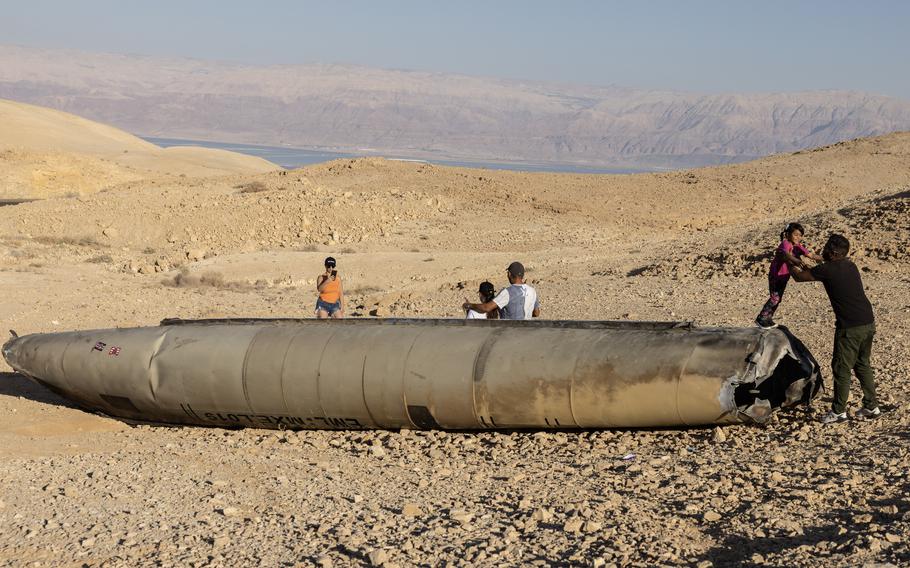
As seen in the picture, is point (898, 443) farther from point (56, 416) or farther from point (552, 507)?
point (56, 416)

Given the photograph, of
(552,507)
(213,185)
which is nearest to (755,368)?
(552,507)

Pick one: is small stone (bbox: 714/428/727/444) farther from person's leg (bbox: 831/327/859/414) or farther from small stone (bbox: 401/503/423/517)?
small stone (bbox: 401/503/423/517)

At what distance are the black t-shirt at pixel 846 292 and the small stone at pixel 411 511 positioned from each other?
4399 millimetres

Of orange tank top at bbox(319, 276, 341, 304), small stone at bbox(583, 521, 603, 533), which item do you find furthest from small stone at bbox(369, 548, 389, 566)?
orange tank top at bbox(319, 276, 341, 304)

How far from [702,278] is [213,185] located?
25.8 m

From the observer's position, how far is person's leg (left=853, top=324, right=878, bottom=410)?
921 centimetres

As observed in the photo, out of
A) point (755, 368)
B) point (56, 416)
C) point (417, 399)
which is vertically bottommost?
point (56, 416)

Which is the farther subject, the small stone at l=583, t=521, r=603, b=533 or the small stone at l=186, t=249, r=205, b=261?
the small stone at l=186, t=249, r=205, b=261

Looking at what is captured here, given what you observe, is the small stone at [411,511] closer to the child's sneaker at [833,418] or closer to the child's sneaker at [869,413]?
the child's sneaker at [833,418]

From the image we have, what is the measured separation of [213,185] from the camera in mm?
40406

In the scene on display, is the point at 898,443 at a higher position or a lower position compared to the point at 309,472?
higher

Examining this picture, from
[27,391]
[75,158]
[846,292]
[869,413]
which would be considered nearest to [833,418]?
[869,413]

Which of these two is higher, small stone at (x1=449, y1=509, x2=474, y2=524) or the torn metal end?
the torn metal end

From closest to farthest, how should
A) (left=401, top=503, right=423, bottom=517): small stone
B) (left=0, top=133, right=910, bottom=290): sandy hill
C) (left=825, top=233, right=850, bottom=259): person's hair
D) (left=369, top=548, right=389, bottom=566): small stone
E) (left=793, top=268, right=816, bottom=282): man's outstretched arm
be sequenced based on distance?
(left=369, top=548, right=389, bottom=566): small stone, (left=401, top=503, right=423, bottom=517): small stone, (left=825, top=233, right=850, bottom=259): person's hair, (left=793, top=268, right=816, bottom=282): man's outstretched arm, (left=0, top=133, right=910, bottom=290): sandy hill
